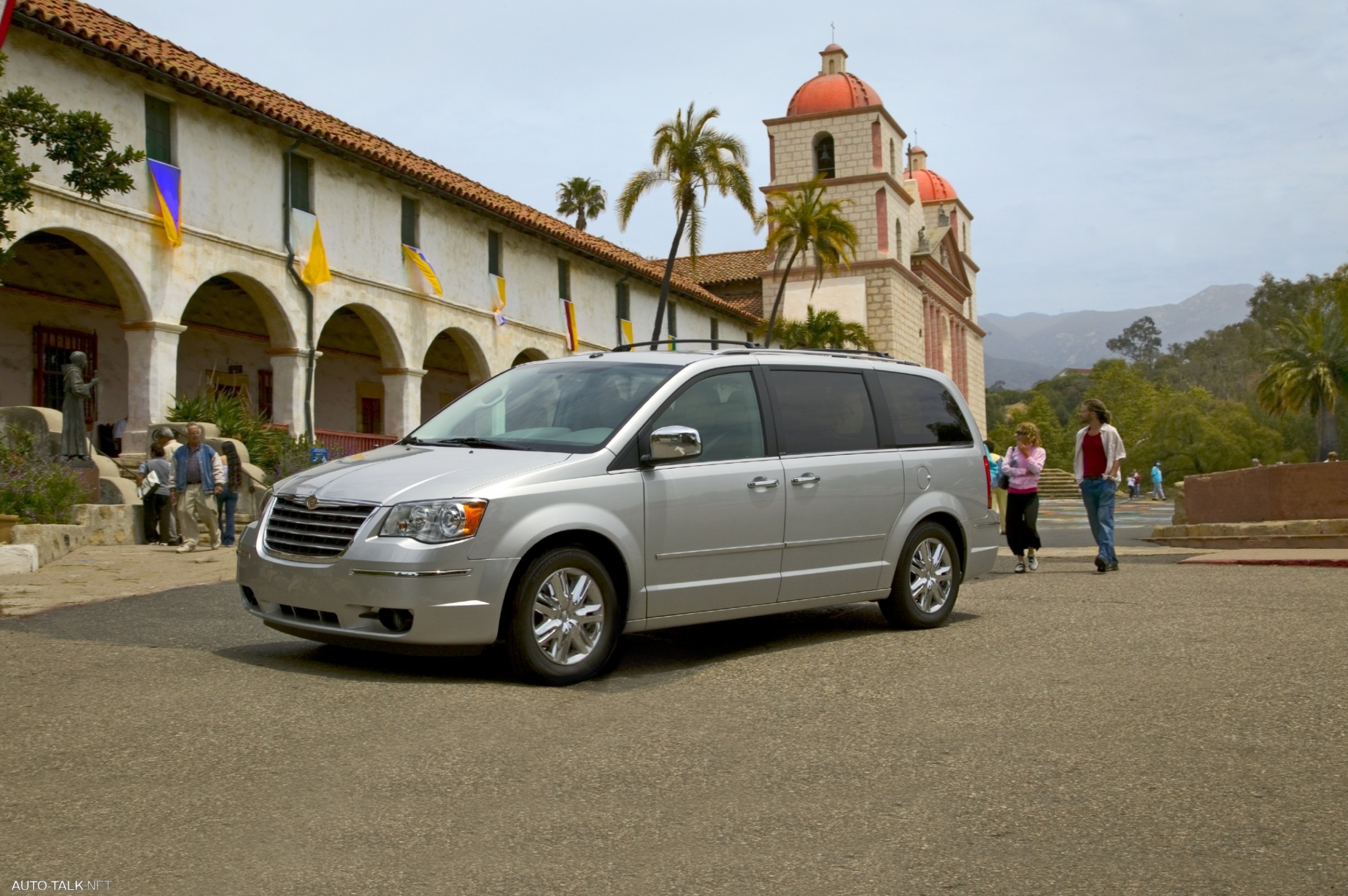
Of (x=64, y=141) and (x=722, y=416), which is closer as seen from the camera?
(x=722, y=416)

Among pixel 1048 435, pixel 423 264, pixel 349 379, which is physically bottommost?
pixel 349 379

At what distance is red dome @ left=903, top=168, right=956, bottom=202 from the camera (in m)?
86.9

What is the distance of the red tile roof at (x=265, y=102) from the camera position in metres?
19.0

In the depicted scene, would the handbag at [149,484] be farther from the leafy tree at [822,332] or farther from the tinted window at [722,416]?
the leafy tree at [822,332]

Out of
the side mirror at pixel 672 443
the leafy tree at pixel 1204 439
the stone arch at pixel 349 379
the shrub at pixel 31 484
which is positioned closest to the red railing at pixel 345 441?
the stone arch at pixel 349 379

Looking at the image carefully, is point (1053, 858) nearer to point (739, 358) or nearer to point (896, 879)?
point (896, 879)

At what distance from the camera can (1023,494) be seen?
13.6 metres

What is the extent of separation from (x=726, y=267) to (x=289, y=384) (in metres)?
37.8

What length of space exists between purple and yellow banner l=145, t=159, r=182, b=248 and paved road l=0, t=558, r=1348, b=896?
1424cm

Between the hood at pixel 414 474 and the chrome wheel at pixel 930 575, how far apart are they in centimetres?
306

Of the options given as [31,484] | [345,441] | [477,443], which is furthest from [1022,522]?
[345,441]

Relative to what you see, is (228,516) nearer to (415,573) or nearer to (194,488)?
(194,488)

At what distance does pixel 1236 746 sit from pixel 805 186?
39.8 m

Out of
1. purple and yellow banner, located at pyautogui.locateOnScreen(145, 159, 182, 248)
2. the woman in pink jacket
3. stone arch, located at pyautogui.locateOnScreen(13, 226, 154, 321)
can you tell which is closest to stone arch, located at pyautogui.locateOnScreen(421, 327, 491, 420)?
purple and yellow banner, located at pyautogui.locateOnScreen(145, 159, 182, 248)
